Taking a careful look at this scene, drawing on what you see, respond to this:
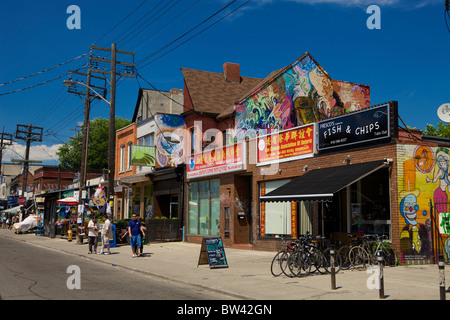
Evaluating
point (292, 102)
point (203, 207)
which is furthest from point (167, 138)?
point (292, 102)

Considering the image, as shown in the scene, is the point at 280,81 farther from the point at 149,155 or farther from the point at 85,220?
the point at 85,220

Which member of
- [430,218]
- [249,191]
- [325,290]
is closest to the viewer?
[325,290]

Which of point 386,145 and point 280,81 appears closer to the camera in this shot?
point 386,145

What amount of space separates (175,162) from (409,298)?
21302 millimetres

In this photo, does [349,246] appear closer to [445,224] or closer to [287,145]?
[445,224]

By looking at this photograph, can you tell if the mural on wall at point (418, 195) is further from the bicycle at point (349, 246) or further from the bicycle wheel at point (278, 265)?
the bicycle wheel at point (278, 265)

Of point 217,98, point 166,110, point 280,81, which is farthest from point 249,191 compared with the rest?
point 166,110

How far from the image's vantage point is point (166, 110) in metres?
36.2

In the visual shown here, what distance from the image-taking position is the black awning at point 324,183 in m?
14.1

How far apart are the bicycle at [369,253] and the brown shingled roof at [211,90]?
15580 mm

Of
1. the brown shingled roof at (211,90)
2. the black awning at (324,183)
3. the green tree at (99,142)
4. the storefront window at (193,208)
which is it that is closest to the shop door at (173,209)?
the storefront window at (193,208)

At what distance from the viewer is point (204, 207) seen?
84.6 feet

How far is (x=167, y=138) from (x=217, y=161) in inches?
289
